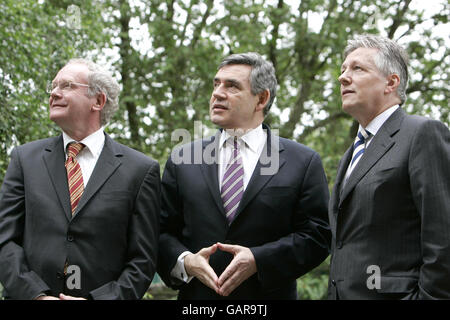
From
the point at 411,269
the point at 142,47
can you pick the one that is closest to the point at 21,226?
the point at 411,269

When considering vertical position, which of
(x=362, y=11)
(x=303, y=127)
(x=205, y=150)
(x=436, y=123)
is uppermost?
(x=362, y=11)

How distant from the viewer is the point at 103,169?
3.69 metres

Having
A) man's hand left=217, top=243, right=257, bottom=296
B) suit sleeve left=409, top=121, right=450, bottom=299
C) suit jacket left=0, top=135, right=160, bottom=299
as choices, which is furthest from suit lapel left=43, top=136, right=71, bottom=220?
suit sleeve left=409, top=121, right=450, bottom=299

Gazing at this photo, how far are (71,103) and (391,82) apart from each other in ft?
6.50

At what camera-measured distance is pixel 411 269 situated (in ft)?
10.4

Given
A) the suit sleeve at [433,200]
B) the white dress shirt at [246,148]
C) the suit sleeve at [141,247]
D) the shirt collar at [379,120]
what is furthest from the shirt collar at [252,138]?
the suit sleeve at [433,200]

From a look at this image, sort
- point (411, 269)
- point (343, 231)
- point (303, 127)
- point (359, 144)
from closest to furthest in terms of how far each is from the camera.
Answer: point (411, 269) → point (343, 231) → point (359, 144) → point (303, 127)

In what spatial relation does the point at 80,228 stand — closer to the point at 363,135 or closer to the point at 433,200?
the point at 363,135

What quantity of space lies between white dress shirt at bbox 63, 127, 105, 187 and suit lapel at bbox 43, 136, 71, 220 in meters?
0.06

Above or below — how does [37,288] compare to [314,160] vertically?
below

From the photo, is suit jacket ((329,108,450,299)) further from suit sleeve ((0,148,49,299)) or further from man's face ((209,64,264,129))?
suit sleeve ((0,148,49,299))

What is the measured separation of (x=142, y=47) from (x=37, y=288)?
1008 cm

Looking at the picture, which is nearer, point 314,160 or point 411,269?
point 411,269
